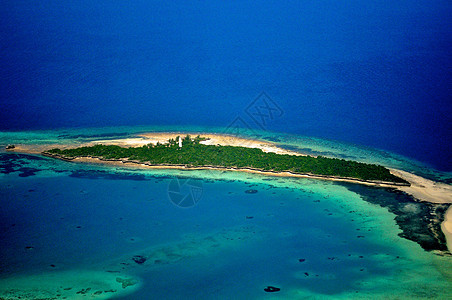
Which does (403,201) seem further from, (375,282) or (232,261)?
(232,261)

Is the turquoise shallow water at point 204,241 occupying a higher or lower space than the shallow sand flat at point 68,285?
higher

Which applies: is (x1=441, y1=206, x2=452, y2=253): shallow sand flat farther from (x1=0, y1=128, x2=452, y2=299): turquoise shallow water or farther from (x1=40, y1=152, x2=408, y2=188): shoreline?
(x1=40, y1=152, x2=408, y2=188): shoreline

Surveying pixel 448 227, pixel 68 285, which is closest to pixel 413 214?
pixel 448 227

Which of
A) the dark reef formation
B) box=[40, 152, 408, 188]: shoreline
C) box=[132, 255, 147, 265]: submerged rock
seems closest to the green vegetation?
box=[40, 152, 408, 188]: shoreline

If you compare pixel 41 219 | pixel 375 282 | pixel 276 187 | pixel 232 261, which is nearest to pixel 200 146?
pixel 276 187

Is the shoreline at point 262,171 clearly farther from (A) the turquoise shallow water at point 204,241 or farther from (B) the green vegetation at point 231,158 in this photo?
(A) the turquoise shallow water at point 204,241

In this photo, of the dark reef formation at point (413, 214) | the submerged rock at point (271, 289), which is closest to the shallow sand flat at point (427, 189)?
the dark reef formation at point (413, 214)

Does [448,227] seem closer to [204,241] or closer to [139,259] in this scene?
[204,241]
